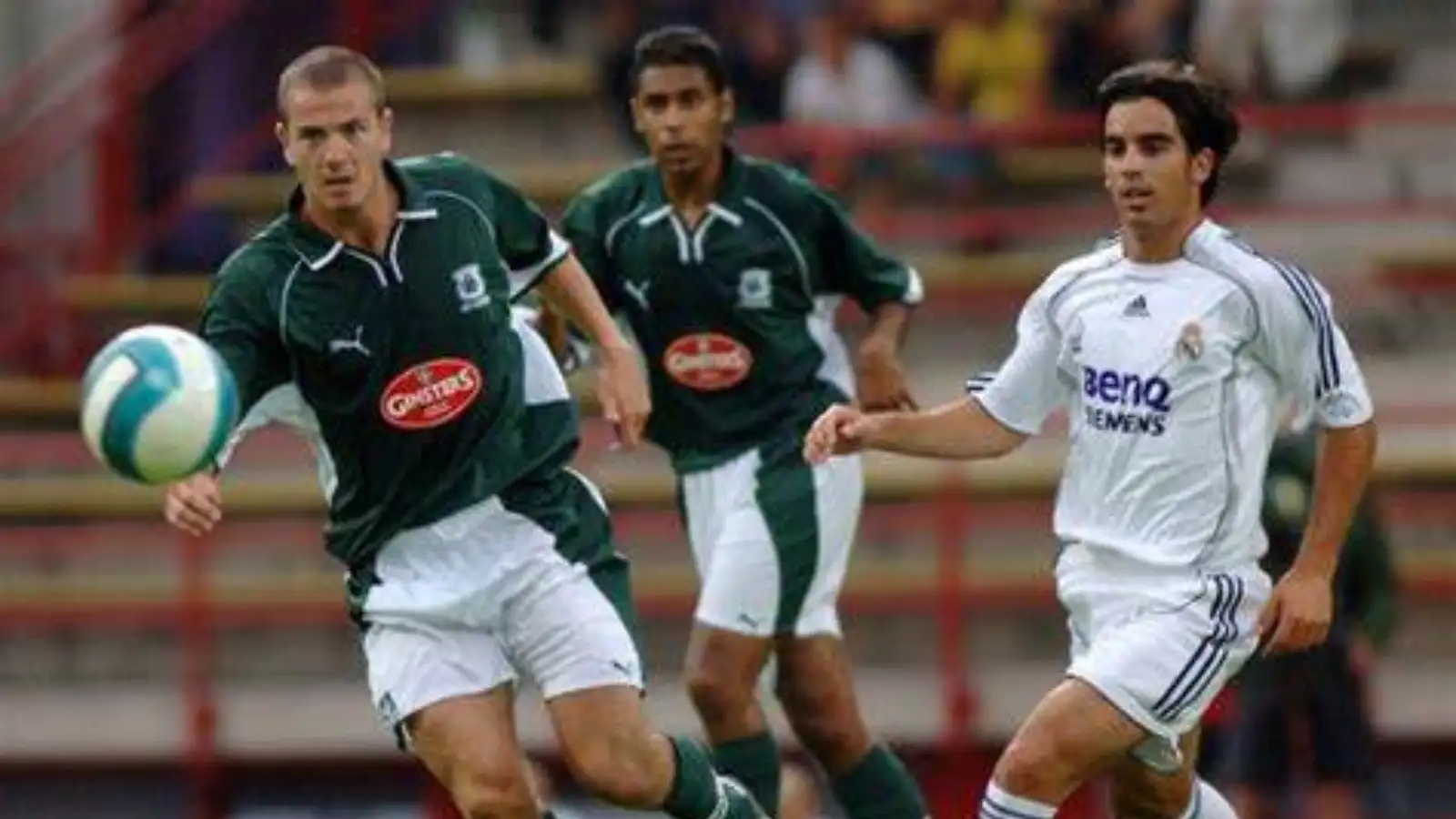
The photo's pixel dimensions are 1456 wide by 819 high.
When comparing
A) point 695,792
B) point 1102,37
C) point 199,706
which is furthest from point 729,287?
point 1102,37

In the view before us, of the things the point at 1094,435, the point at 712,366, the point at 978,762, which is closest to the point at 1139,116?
the point at 1094,435

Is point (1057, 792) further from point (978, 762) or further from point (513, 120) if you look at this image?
point (513, 120)

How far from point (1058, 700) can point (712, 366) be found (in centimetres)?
232

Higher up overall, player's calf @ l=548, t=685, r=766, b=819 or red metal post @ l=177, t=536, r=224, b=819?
player's calf @ l=548, t=685, r=766, b=819

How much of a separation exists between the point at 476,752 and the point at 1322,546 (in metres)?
2.11

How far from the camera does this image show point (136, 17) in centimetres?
2109

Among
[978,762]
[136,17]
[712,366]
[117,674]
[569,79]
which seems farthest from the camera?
[136,17]

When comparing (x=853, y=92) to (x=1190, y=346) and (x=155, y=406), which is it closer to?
(x=1190, y=346)

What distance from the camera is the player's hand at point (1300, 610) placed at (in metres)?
10.2

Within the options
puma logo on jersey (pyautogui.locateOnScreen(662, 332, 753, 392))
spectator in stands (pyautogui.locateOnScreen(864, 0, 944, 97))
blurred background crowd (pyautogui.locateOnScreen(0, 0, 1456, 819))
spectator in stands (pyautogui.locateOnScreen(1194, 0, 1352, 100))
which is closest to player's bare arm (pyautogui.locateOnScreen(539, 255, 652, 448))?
puma logo on jersey (pyautogui.locateOnScreen(662, 332, 753, 392))

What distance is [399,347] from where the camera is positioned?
34.0 feet

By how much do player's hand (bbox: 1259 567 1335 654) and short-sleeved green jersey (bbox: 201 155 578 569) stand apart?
1871 mm

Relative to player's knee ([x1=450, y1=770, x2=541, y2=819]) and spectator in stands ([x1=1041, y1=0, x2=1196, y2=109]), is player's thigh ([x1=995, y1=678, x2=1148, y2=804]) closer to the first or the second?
player's knee ([x1=450, y1=770, x2=541, y2=819])

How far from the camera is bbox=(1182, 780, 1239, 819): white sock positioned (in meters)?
10.8
